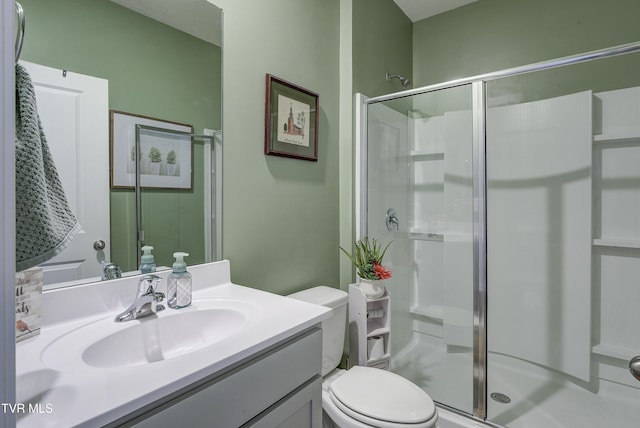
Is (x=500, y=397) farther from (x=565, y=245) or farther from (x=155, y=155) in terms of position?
(x=155, y=155)

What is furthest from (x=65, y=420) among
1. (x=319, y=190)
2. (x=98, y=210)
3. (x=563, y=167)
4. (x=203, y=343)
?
(x=563, y=167)

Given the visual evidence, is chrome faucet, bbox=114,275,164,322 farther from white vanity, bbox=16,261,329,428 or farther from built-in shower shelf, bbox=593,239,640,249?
built-in shower shelf, bbox=593,239,640,249

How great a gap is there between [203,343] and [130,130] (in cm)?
69

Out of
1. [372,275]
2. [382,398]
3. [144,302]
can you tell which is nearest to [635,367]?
[382,398]

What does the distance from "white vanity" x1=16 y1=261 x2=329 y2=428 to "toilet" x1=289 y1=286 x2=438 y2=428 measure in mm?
262

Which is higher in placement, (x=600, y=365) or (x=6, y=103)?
(x=6, y=103)

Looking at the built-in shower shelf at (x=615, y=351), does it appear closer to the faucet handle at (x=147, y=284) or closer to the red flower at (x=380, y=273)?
the red flower at (x=380, y=273)

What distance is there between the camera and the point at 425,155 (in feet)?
7.10

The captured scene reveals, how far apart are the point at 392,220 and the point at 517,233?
0.75 metres

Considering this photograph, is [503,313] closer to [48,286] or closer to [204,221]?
[204,221]

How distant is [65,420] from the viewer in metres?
0.47

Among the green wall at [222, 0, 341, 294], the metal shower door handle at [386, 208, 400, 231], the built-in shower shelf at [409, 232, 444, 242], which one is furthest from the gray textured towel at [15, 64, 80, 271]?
the built-in shower shelf at [409, 232, 444, 242]

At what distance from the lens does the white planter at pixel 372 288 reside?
5.30 feet

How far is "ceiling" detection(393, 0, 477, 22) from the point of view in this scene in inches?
94.0
